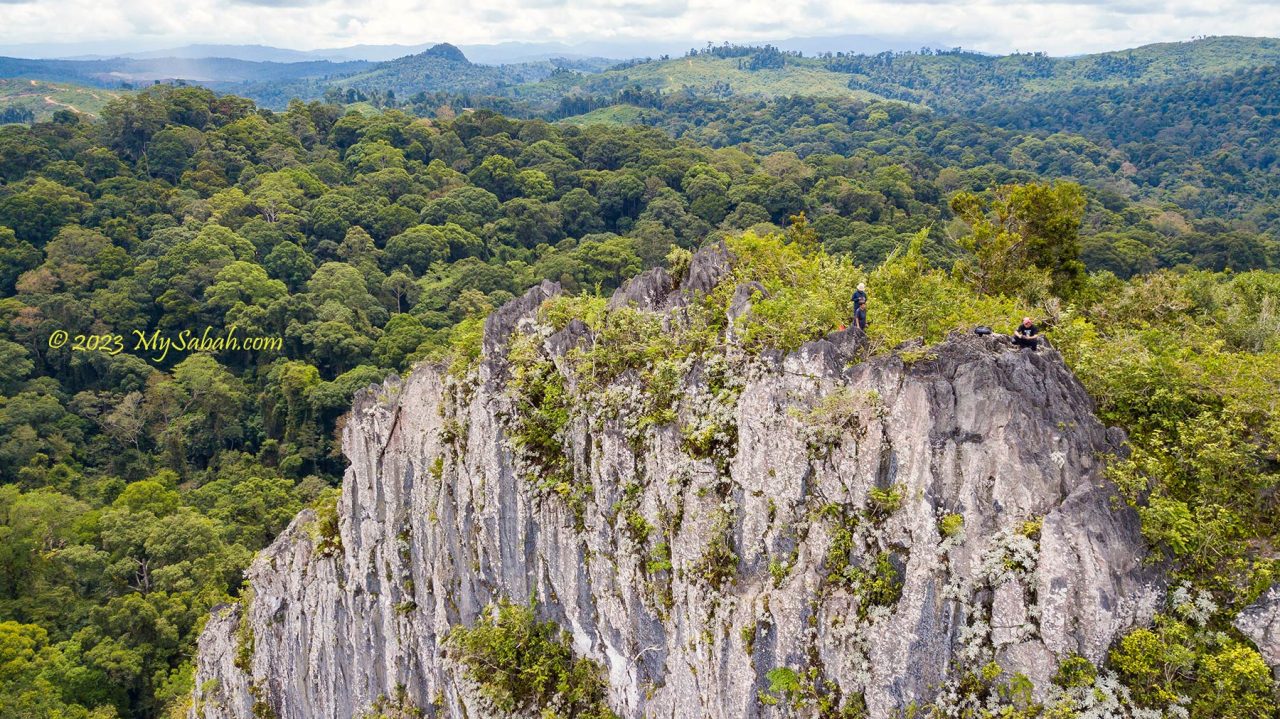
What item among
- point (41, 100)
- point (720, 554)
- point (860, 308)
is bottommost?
point (720, 554)

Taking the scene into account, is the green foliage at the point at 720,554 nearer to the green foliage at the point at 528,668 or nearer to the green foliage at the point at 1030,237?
the green foliage at the point at 528,668

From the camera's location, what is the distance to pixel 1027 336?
1067cm

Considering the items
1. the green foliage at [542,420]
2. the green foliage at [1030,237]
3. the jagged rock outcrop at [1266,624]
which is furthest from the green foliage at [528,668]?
the green foliage at [1030,237]

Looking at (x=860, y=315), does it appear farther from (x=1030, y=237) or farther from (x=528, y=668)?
(x=1030, y=237)


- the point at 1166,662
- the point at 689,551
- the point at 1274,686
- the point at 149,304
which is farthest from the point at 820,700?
the point at 149,304

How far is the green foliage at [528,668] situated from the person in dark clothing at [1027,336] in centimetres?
906

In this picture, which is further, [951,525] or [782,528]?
[782,528]

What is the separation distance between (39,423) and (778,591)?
51.2 meters

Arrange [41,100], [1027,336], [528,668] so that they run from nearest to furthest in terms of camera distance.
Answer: [1027,336] → [528,668] → [41,100]

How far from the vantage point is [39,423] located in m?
45.4

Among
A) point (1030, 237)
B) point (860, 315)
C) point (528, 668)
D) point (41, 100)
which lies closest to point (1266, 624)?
point (860, 315)

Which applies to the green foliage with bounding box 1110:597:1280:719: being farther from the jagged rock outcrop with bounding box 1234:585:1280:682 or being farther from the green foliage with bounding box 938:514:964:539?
the green foliage with bounding box 938:514:964:539

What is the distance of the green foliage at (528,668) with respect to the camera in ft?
45.9

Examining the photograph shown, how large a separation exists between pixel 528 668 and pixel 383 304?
52.1 m
